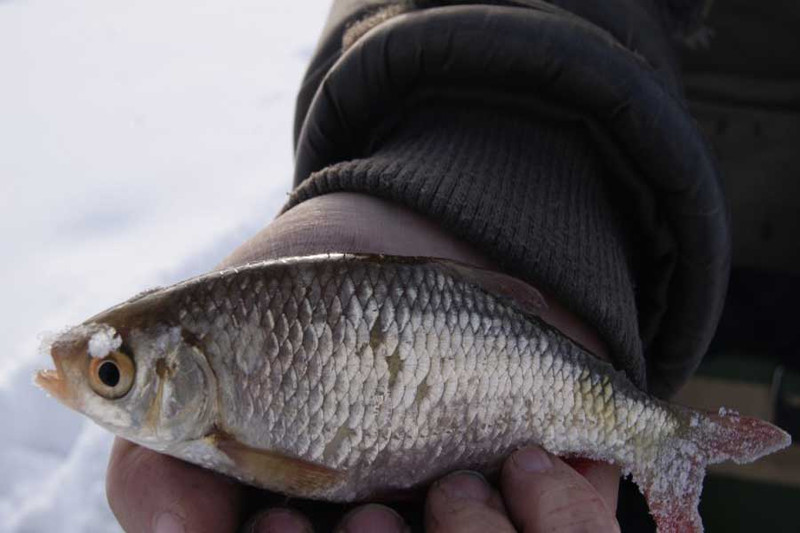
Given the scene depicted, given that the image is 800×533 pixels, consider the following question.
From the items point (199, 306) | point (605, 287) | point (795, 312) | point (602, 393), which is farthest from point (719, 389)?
point (199, 306)

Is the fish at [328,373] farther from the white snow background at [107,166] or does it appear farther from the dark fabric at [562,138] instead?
the white snow background at [107,166]

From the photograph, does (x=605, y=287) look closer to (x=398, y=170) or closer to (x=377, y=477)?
(x=398, y=170)

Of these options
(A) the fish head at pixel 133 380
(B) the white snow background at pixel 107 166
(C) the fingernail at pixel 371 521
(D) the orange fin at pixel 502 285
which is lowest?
(B) the white snow background at pixel 107 166

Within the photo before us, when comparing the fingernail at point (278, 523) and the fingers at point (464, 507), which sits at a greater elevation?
the fingernail at point (278, 523)

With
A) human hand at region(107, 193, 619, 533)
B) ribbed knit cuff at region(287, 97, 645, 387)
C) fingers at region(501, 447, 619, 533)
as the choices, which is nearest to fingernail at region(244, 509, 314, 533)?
human hand at region(107, 193, 619, 533)

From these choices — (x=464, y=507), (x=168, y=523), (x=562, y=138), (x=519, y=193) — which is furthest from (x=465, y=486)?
(x=562, y=138)

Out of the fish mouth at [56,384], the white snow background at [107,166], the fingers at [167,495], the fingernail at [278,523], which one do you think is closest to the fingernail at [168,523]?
the fingers at [167,495]
